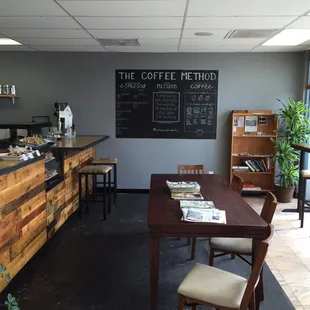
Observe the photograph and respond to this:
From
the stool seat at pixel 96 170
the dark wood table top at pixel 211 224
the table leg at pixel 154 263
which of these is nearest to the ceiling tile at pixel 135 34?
the stool seat at pixel 96 170

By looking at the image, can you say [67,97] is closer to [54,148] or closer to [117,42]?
[117,42]

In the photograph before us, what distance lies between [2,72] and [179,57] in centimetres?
311

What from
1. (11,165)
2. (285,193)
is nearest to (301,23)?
(285,193)

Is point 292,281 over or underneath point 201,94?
underneath

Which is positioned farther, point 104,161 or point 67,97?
point 67,97

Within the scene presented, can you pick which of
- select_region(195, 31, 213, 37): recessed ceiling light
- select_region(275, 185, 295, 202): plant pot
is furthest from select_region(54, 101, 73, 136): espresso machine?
select_region(275, 185, 295, 202): plant pot

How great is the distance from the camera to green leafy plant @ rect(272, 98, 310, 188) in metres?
5.39

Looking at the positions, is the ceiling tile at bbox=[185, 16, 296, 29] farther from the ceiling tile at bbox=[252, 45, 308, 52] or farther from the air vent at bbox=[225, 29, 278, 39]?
the ceiling tile at bbox=[252, 45, 308, 52]

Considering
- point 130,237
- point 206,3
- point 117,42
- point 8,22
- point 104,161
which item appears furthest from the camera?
point 104,161

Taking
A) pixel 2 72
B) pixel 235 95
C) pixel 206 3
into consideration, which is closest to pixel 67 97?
pixel 2 72

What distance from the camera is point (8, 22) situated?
12.5ft

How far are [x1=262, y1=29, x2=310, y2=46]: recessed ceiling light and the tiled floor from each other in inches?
98.6

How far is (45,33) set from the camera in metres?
4.39

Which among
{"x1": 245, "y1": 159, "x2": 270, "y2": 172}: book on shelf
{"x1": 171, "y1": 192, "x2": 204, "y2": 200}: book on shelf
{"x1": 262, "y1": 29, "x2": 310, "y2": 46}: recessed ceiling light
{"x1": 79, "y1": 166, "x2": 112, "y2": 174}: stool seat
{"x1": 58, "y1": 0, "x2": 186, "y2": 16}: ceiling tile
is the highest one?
{"x1": 262, "y1": 29, "x2": 310, "y2": 46}: recessed ceiling light
